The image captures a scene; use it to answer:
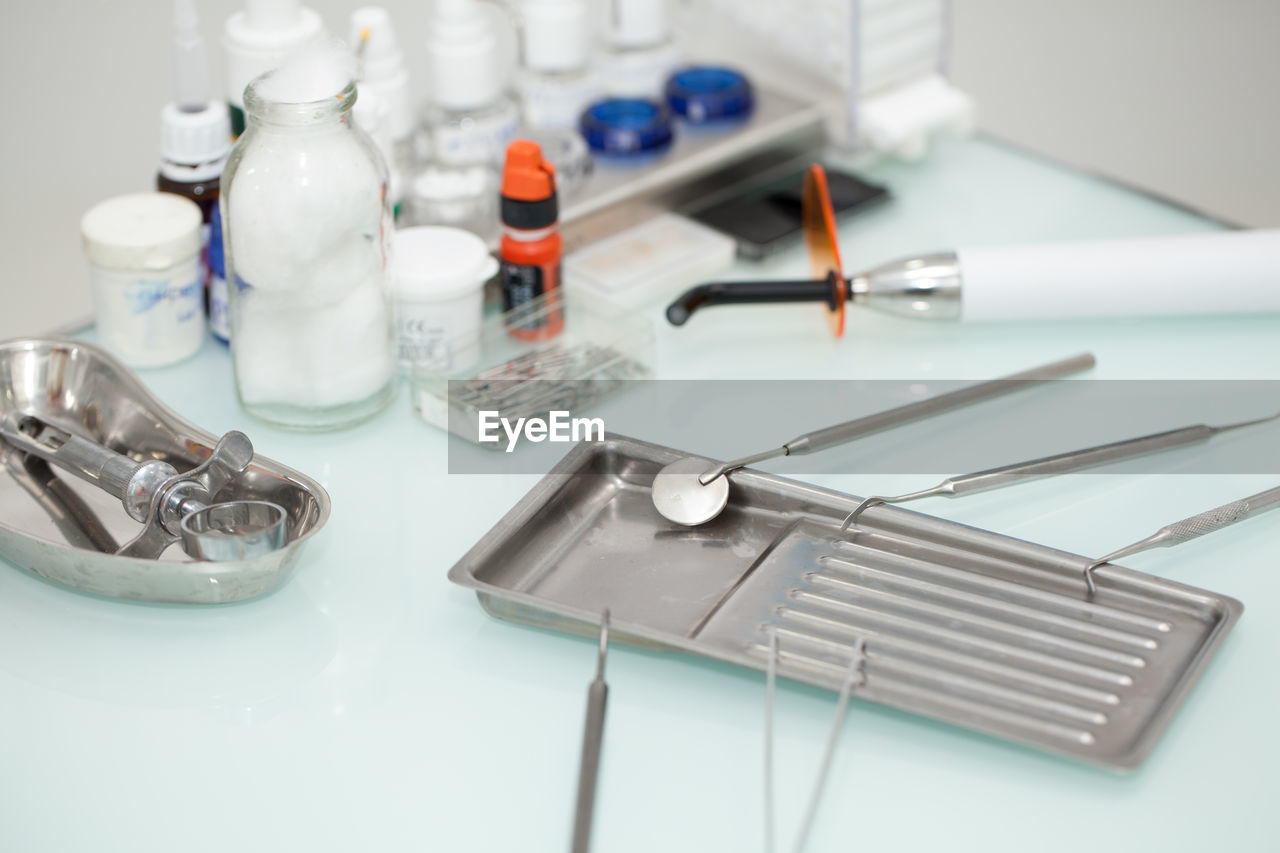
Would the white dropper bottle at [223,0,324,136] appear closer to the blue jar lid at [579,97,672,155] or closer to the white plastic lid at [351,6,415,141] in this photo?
the white plastic lid at [351,6,415,141]

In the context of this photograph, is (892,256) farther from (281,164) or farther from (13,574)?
(13,574)

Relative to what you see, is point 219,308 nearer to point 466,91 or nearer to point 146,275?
point 146,275

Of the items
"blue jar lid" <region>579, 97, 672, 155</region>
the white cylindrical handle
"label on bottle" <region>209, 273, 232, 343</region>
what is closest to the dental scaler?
the white cylindrical handle

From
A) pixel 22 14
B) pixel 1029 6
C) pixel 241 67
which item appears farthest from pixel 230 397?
pixel 1029 6

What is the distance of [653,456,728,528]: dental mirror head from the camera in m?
0.72

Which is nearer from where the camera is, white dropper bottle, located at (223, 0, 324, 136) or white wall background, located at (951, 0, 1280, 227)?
white dropper bottle, located at (223, 0, 324, 136)

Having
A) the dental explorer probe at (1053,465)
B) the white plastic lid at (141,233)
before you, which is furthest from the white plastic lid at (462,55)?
the dental explorer probe at (1053,465)

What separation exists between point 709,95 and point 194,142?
41cm

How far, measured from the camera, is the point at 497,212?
3.19 ft

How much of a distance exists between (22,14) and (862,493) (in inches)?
30.2

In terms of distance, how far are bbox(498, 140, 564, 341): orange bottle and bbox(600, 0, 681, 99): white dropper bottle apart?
233mm

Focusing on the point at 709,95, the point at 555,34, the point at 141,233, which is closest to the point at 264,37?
the point at 141,233

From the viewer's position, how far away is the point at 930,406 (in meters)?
0.82

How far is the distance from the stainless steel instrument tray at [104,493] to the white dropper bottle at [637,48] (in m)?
0.49
